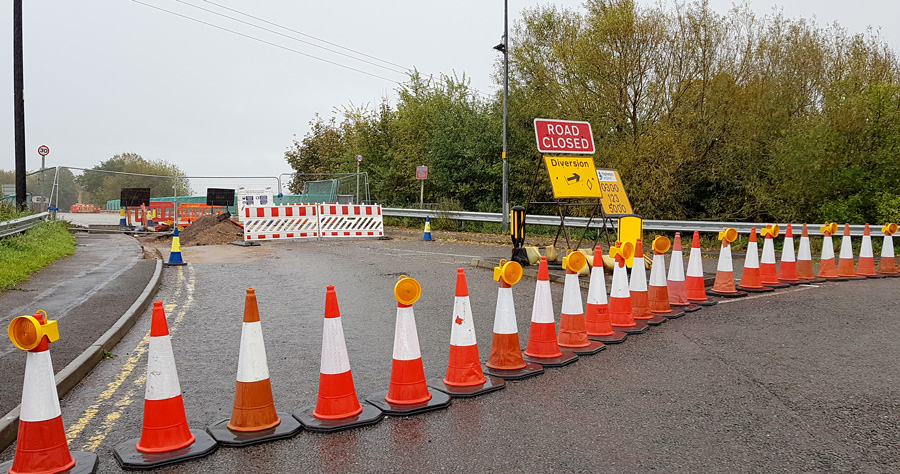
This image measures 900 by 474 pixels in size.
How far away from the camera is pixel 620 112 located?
21969 millimetres

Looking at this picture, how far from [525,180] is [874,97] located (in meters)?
13.4

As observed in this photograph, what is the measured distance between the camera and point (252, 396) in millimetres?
4129

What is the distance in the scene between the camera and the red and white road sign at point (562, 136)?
1254 cm

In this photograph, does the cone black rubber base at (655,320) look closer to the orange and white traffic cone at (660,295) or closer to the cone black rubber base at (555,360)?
the orange and white traffic cone at (660,295)

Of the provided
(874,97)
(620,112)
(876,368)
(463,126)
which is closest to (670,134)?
(620,112)

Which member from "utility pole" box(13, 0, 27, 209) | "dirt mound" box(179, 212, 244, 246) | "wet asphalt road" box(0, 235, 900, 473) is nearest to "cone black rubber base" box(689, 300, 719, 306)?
"wet asphalt road" box(0, 235, 900, 473)

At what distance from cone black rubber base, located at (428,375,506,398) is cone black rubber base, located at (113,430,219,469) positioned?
1775 mm

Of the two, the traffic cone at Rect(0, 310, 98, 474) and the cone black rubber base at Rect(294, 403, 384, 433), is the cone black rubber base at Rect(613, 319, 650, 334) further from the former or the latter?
the traffic cone at Rect(0, 310, 98, 474)

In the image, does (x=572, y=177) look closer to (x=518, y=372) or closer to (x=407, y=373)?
(x=518, y=372)

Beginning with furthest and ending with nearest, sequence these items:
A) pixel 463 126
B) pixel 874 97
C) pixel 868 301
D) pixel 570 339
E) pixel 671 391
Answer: pixel 463 126, pixel 874 97, pixel 868 301, pixel 570 339, pixel 671 391

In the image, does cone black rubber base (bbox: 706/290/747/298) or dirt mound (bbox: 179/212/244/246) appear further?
dirt mound (bbox: 179/212/244/246)

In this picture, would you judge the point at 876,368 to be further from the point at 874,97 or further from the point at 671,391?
the point at 874,97

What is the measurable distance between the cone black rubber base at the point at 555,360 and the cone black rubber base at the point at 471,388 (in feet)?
2.19

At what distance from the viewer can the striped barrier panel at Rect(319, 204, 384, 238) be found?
71.5ft
